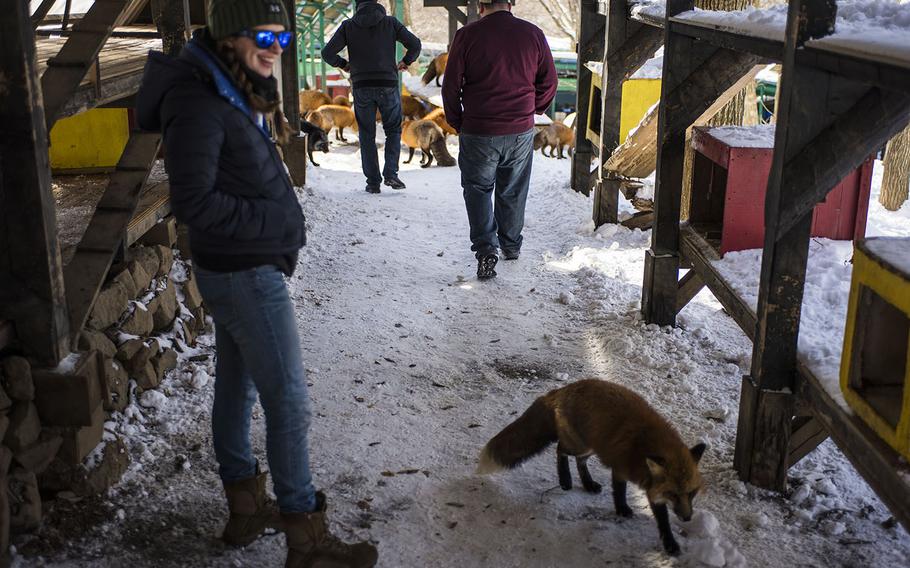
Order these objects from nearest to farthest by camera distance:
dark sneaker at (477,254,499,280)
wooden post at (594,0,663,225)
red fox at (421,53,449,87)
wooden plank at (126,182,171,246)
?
wooden plank at (126,182,171,246) → dark sneaker at (477,254,499,280) → wooden post at (594,0,663,225) → red fox at (421,53,449,87)

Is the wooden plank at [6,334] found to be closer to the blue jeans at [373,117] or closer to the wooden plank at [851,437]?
the wooden plank at [851,437]

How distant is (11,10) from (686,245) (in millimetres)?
3980

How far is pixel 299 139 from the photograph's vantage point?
10.1 meters

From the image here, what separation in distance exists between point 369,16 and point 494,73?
3.63 metres

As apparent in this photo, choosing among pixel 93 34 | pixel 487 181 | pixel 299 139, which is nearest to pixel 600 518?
pixel 93 34

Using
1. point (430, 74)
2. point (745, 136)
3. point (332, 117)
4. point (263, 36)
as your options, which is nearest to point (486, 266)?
point (745, 136)

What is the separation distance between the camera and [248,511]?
11.3 feet

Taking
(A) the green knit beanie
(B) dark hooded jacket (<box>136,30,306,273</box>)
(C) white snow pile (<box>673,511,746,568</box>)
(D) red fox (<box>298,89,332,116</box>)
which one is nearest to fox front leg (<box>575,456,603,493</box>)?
(C) white snow pile (<box>673,511,746,568</box>)

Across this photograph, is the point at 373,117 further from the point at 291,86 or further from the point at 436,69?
the point at 436,69

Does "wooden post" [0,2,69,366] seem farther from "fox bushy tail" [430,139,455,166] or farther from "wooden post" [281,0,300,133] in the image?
"fox bushy tail" [430,139,455,166]

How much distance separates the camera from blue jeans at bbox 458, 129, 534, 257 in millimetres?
7113

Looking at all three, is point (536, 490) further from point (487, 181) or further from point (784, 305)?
point (487, 181)

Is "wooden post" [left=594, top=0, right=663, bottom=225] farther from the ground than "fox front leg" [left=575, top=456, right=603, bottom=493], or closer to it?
farther from the ground

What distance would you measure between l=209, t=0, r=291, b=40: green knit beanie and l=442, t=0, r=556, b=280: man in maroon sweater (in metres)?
4.16
